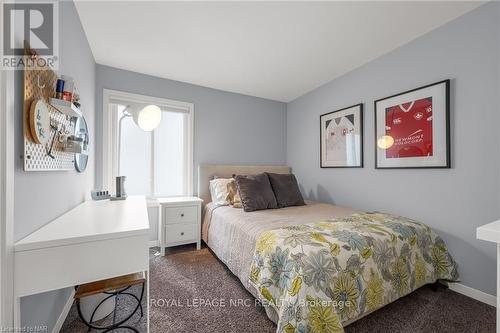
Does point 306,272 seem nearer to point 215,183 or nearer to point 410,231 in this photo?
point 410,231

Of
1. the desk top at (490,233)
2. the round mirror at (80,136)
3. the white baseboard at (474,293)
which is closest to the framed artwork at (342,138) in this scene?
the white baseboard at (474,293)

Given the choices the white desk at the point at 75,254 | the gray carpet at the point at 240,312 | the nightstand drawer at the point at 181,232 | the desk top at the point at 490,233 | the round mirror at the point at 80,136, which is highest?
the round mirror at the point at 80,136

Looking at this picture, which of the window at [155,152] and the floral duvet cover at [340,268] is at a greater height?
the window at [155,152]

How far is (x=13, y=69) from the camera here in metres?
0.85

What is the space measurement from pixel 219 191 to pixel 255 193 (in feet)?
1.97

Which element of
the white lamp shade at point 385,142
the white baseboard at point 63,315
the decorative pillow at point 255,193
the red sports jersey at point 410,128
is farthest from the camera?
the decorative pillow at point 255,193

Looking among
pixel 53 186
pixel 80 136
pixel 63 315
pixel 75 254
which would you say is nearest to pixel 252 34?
pixel 80 136

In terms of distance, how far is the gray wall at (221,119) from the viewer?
2654 millimetres

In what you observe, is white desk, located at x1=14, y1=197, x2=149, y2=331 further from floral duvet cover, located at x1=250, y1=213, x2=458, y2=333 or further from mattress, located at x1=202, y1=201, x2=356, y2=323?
mattress, located at x1=202, y1=201, x2=356, y2=323

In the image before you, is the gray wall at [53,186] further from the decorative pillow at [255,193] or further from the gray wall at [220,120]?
the decorative pillow at [255,193]

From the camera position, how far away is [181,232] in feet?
8.52

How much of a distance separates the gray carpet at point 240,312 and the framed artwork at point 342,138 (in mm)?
1432

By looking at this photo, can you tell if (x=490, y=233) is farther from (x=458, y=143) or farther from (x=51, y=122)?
(x=51, y=122)

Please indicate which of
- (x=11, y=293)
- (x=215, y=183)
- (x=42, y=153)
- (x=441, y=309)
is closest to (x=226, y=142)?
(x=215, y=183)
